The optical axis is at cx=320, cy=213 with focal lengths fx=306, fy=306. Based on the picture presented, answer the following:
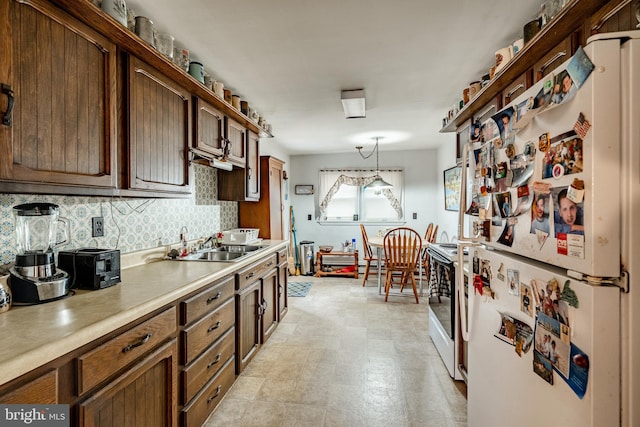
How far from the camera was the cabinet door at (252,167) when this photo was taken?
10.4 ft

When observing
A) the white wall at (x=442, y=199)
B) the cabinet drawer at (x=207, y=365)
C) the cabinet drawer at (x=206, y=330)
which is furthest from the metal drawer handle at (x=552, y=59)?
the white wall at (x=442, y=199)

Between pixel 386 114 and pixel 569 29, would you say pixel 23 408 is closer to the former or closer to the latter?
pixel 569 29

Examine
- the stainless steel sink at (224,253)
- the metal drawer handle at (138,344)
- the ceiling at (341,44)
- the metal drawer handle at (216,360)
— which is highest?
the ceiling at (341,44)

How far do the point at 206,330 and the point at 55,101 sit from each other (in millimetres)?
1280

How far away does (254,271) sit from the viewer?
2455mm

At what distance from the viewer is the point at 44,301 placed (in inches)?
46.8

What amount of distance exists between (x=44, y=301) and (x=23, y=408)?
1.67ft

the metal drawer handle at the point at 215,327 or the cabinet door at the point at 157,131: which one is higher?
the cabinet door at the point at 157,131

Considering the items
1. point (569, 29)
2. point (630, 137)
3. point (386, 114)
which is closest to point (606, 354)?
point (630, 137)

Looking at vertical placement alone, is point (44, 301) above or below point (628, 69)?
below

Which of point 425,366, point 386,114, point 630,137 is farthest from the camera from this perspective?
point 386,114

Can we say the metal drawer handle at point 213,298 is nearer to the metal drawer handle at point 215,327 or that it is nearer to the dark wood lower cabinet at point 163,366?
the dark wood lower cabinet at point 163,366

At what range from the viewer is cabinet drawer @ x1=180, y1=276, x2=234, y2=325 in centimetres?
152

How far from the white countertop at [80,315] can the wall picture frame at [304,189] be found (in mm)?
4369
